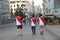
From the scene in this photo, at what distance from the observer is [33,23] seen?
19.7 metres

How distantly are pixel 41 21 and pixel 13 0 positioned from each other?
583 ft

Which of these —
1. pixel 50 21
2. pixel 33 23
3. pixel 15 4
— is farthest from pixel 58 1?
pixel 15 4

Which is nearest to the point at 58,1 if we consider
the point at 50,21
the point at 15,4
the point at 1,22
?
the point at 1,22

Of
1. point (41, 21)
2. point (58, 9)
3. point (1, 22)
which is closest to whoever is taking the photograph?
point (41, 21)

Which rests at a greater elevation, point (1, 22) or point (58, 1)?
point (58, 1)

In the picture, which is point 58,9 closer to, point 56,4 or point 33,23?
point 56,4

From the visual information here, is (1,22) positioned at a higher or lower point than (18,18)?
lower

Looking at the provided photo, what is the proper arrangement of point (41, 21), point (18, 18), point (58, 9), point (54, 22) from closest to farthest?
point (18, 18) < point (41, 21) < point (54, 22) < point (58, 9)

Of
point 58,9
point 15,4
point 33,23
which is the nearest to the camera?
point 33,23

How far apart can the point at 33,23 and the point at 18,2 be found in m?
174

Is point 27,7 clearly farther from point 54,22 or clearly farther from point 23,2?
point 54,22

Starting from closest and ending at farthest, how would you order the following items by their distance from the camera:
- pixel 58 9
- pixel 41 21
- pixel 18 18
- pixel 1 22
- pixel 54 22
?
pixel 18 18
pixel 41 21
pixel 54 22
pixel 1 22
pixel 58 9

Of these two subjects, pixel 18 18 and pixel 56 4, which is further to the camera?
pixel 56 4

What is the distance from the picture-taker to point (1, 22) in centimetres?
6062
